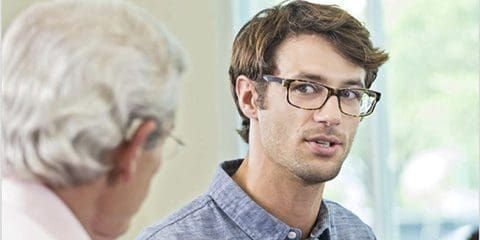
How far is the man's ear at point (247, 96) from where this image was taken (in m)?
1.64

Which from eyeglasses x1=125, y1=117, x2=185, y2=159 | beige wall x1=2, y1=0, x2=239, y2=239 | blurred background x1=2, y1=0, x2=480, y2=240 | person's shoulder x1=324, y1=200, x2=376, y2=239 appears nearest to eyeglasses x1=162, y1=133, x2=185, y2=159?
eyeglasses x1=125, y1=117, x2=185, y2=159

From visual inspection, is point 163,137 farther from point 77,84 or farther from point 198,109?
point 198,109

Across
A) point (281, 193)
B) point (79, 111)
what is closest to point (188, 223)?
point (281, 193)

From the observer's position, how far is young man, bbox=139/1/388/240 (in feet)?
4.99

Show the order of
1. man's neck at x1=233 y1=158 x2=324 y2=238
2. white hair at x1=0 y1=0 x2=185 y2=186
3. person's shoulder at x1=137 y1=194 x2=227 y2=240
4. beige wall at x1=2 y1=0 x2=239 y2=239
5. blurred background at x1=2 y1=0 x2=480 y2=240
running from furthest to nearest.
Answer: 1. blurred background at x1=2 y1=0 x2=480 y2=240
2. beige wall at x1=2 y1=0 x2=239 y2=239
3. man's neck at x1=233 y1=158 x2=324 y2=238
4. person's shoulder at x1=137 y1=194 x2=227 y2=240
5. white hair at x1=0 y1=0 x2=185 y2=186

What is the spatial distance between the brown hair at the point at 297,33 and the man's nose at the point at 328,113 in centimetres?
11

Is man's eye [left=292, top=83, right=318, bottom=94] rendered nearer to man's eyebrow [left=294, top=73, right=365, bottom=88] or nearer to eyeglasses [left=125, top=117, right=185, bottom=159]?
man's eyebrow [left=294, top=73, right=365, bottom=88]

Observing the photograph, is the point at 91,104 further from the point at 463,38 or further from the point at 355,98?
the point at 463,38

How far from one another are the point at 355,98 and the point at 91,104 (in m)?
0.87

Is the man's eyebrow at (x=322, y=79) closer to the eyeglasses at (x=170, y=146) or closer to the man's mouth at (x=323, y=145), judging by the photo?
the man's mouth at (x=323, y=145)

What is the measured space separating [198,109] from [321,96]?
75 centimetres

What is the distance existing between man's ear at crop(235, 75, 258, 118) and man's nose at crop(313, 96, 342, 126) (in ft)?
0.53

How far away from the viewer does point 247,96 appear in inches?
65.1

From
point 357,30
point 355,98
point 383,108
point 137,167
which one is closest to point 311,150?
point 355,98
